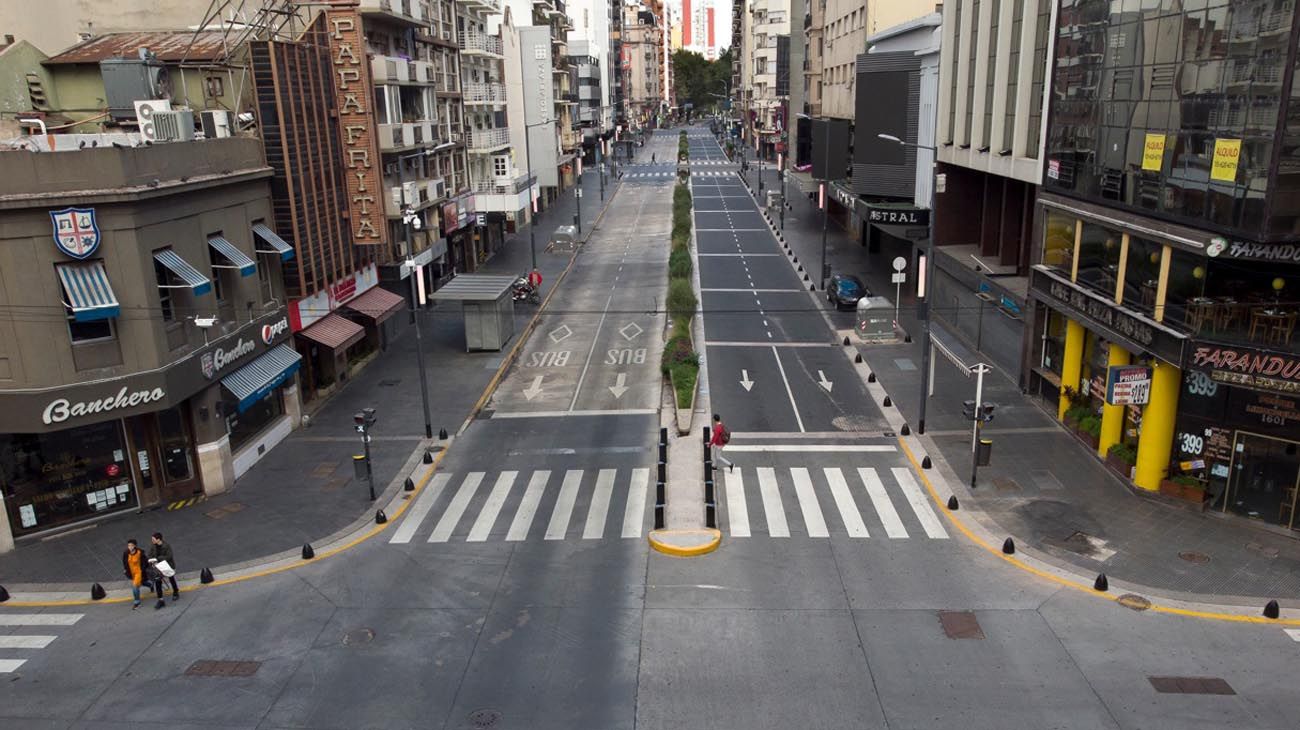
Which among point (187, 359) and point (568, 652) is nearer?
point (568, 652)

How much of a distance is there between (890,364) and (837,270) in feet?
68.4

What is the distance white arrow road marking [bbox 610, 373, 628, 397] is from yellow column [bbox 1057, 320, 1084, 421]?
16.0 meters

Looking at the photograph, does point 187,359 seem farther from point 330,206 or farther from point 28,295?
point 330,206

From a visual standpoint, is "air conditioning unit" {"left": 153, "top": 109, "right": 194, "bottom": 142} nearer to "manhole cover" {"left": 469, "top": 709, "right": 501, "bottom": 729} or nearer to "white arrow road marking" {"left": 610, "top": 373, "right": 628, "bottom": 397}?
"white arrow road marking" {"left": 610, "top": 373, "right": 628, "bottom": 397}

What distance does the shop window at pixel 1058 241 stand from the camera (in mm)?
29406

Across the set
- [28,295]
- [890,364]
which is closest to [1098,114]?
[890,364]

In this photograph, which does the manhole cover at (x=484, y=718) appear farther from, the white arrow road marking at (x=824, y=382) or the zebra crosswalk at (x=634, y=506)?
the white arrow road marking at (x=824, y=382)

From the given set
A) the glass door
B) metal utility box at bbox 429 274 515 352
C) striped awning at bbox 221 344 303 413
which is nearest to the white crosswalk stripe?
the glass door

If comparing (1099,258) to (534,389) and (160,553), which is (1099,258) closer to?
(534,389)

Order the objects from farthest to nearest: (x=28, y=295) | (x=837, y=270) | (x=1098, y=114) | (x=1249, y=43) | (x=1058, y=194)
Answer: (x=837, y=270)
(x=1058, y=194)
(x=1098, y=114)
(x=28, y=295)
(x=1249, y=43)

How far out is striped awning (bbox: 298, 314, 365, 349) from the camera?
32.3m

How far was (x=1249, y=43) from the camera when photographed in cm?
2017

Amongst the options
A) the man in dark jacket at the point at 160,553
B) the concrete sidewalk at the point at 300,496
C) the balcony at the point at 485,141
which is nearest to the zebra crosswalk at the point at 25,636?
the concrete sidewalk at the point at 300,496

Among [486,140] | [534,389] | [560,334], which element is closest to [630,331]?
[560,334]
